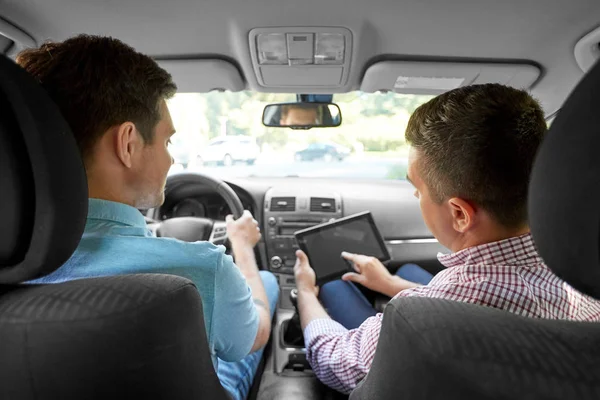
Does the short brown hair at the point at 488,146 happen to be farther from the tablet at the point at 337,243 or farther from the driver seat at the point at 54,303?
the tablet at the point at 337,243

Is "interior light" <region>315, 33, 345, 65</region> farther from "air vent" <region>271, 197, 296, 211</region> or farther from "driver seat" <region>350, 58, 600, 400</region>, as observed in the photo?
"driver seat" <region>350, 58, 600, 400</region>

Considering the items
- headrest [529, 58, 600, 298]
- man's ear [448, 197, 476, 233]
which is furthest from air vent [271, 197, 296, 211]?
headrest [529, 58, 600, 298]

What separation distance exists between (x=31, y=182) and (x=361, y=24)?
162cm

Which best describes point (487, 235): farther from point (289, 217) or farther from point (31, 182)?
point (289, 217)

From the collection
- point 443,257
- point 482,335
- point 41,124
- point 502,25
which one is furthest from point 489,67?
point 41,124

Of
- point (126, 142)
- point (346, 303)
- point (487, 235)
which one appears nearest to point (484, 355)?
point (487, 235)

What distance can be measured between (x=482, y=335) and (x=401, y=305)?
5.9 inches

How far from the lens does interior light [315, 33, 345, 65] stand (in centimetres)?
222

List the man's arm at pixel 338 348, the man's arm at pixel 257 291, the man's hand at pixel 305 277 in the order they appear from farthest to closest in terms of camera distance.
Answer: the man's hand at pixel 305 277 < the man's arm at pixel 257 291 < the man's arm at pixel 338 348

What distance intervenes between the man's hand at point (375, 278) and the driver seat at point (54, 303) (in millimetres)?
1498

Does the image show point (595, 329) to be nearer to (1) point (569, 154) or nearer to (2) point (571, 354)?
(2) point (571, 354)

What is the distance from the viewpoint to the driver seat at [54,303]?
2.95 feet

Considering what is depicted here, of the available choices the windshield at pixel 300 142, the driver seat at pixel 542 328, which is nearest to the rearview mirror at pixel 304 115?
the windshield at pixel 300 142

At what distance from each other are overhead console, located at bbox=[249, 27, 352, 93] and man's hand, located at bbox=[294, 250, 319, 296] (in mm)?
992
